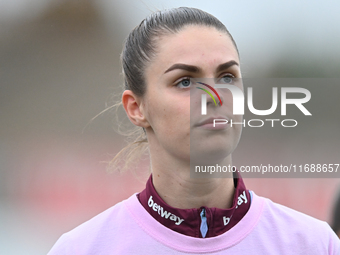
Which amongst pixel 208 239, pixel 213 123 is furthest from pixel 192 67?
pixel 208 239

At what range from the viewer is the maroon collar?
119 cm

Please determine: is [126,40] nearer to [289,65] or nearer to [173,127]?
[173,127]

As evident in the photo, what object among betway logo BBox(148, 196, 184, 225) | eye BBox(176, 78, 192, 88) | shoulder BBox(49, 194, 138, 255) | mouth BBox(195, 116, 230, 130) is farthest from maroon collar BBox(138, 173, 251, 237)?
eye BBox(176, 78, 192, 88)

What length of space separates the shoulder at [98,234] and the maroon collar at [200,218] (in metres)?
0.12

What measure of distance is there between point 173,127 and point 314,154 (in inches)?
54.2

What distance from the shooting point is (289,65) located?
2582mm

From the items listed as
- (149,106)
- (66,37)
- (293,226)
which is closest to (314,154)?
(293,226)

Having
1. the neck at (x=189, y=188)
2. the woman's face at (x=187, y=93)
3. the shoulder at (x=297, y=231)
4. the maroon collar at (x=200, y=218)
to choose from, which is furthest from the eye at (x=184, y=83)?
the shoulder at (x=297, y=231)

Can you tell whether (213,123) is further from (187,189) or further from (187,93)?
(187,189)

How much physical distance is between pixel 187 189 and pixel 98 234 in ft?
1.21

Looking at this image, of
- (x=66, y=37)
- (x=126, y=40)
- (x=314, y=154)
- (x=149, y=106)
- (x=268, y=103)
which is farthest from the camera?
(x=66, y=37)

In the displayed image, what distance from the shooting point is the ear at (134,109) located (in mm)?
1365

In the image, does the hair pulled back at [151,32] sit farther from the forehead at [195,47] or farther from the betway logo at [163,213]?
the betway logo at [163,213]

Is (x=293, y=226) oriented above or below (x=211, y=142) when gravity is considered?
below
